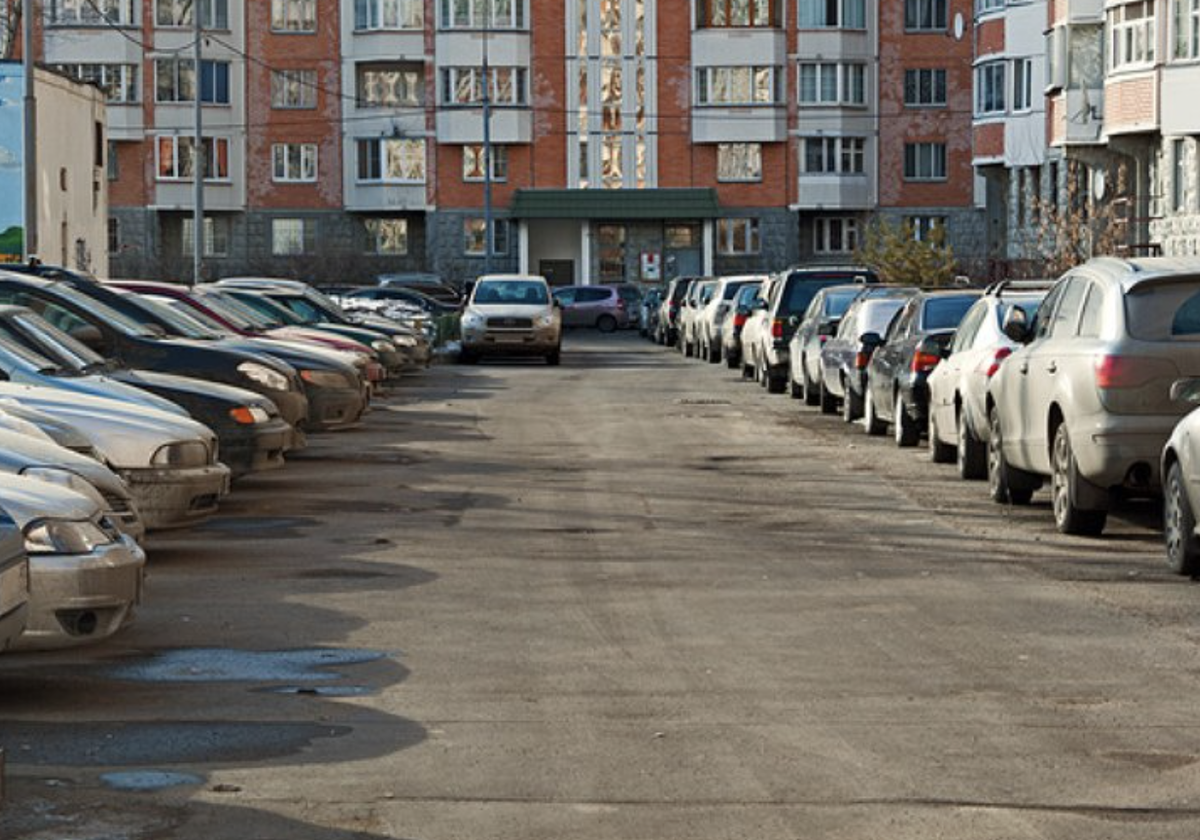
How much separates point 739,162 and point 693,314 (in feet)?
118

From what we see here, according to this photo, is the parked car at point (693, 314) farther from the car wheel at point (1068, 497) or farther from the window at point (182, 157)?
the car wheel at point (1068, 497)

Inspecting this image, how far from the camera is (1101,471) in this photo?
16453mm

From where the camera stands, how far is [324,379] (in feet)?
85.4

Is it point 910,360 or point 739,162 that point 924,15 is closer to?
point 739,162

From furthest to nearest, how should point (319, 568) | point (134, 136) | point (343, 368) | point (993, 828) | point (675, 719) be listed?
point (134, 136), point (343, 368), point (319, 568), point (675, 719), point (993, 828)

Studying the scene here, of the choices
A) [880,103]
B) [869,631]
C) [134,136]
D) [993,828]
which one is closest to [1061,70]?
[880,103]

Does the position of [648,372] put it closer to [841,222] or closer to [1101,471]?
[1101,471]

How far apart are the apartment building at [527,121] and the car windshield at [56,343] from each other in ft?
238

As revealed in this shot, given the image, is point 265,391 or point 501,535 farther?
point 265,391

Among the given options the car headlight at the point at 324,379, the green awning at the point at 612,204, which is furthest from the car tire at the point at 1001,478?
the green awning at the point at 612,204

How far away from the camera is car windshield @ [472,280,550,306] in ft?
163

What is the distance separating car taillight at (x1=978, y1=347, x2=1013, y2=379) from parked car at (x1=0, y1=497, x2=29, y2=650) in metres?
12.2

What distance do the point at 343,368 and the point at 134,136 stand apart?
6711 centimetres

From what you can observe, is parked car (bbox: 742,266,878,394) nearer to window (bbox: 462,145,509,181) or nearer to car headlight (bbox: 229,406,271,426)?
car headlight (bbox: 229,406,271,426)
